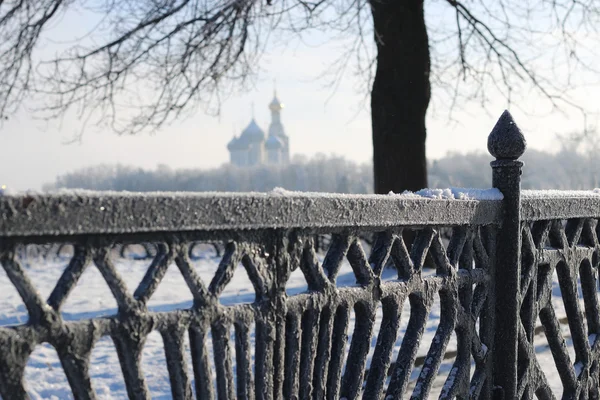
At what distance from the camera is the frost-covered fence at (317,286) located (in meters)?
1.57

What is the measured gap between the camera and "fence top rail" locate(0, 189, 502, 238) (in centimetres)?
149

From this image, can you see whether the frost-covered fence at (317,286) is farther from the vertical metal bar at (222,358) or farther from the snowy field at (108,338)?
the snowy field at (108,338)

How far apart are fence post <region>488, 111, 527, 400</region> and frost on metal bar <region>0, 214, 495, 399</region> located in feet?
0.64

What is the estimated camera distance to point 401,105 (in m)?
10.2

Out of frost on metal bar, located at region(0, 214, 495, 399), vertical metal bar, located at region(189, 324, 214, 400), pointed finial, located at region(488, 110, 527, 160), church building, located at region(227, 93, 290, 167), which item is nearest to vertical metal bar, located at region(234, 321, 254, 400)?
frost on metal bar, located at region(0, 214, 495, 399)

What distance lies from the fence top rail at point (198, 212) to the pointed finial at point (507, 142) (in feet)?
2.20

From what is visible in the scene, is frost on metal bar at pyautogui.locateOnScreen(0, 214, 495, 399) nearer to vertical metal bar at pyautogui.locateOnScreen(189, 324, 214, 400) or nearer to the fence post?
vertical metal bar at pyautogui.locateOnScreen(189, 324, 214, 400)

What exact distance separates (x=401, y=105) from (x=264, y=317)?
28.0ft

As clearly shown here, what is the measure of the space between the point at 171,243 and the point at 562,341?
8.21 ft

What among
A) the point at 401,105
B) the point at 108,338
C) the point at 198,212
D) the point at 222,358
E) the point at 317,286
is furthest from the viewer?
the point at 401,105

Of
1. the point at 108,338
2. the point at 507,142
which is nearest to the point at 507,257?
the point at 507,142

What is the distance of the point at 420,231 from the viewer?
8.78ft

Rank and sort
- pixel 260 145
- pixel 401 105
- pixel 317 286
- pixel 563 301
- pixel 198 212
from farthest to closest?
1. pixel 260 145
2. pixel 401 105
3. pixel 563 301
4. pixel 317 286
5. pixel 198 212

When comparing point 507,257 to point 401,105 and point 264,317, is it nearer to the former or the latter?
point 264,317
